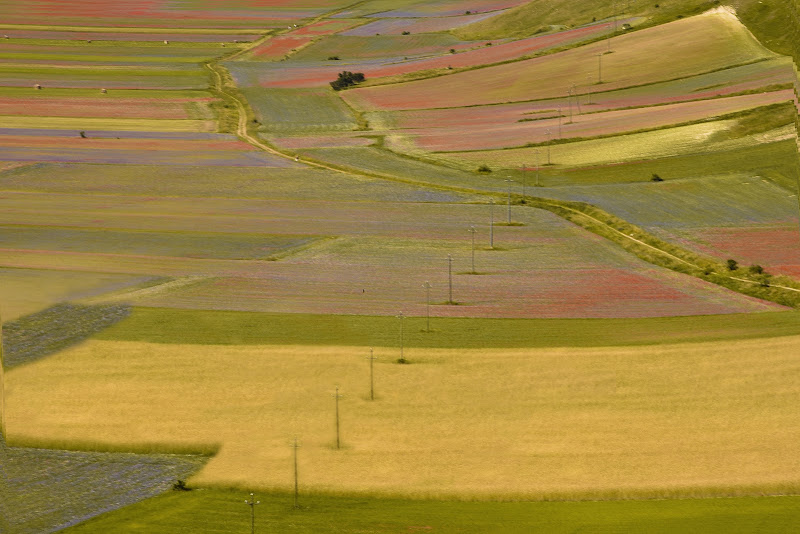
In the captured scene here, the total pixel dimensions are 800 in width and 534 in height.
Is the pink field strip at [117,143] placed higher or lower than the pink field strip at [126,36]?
lower

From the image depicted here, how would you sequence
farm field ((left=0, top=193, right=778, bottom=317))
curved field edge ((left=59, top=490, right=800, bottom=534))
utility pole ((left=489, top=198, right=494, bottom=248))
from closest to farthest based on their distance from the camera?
curved field edge ((left=59, top=490, right=800, bottom=534)), farm field ((left=0, top=193, right=778, bottom=317)), utility pole ((left=489, top=198, right=494, bottom=248))

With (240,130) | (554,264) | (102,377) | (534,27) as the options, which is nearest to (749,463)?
(102,377)

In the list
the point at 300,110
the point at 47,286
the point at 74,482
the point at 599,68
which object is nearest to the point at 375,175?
the point at 300,110

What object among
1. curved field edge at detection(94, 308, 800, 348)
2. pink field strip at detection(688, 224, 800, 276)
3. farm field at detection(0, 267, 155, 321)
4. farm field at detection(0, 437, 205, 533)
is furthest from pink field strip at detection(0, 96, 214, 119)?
farm field at detection(0, 437, 205, 533)

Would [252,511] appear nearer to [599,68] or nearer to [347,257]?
[347,257]

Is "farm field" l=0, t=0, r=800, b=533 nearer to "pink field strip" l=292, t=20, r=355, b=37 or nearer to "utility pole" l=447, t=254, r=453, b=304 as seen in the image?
"utility pole" l=447, t=254, r=453, b=304

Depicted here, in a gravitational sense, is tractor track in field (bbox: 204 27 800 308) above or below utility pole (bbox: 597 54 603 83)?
below

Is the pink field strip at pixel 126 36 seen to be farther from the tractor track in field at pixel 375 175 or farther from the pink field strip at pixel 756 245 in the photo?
the pink field strip at pixel 756 245

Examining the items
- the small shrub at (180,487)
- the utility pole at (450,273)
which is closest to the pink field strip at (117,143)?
the utility pole at (450,273)
